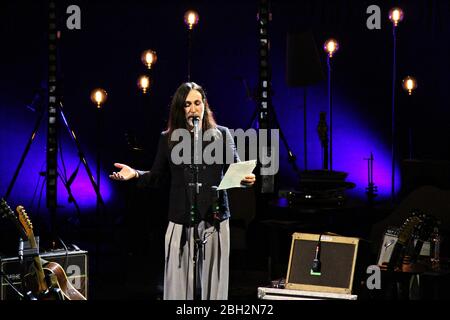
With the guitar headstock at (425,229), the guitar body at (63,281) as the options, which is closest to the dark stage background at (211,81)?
the guitar body at (63,281)

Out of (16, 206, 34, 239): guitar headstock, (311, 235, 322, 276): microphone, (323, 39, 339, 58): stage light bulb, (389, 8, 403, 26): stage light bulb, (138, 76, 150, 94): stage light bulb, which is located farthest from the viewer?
(138, 76, 150, 94): stage light bulb

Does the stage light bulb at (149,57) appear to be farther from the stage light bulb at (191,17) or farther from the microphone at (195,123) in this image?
the microphone at (195,123)

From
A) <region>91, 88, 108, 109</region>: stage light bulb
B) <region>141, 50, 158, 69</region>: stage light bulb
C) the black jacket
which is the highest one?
<region>141, 50, 158, 69</region>: stage light bulb

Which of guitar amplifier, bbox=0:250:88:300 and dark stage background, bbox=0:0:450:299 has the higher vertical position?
dark stage background, bbox=0:0:450:299

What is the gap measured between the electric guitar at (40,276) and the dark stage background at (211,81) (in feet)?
11.1

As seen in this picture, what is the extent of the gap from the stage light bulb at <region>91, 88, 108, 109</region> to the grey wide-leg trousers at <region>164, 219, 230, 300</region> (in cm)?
433

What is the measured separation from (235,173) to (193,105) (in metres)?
0.52

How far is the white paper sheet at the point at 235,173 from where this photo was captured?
4207 mm

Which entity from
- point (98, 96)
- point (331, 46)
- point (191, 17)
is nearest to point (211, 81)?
point (191, 17)

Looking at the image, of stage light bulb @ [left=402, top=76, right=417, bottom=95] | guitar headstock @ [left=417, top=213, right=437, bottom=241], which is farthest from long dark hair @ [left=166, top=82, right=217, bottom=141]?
stage light bulb @ [left=402, top=76, right=417, bottom=95]

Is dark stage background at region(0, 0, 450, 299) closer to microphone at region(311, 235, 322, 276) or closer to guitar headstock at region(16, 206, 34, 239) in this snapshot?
guitar headstock at region(16, 206, 34, 239)

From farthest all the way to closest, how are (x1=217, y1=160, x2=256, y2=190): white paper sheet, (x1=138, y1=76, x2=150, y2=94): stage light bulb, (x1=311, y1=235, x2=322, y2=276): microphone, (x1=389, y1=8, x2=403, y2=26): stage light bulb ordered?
(x1=138, y1=76, x2=150, y2=94): stage light bulb → (x1=389, y1=8, x2=403, y2=26): stage light bulb → (x1=311, y1=235, x2=322, y2=276): microphone → (x1=217, y1=160, x2=256, y2=190): white paper sheet

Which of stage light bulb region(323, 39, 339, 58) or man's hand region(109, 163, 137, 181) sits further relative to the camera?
stage light bulb region(323, 39, 339, 58)

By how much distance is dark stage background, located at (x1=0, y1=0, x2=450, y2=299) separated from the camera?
8727 millimetres
